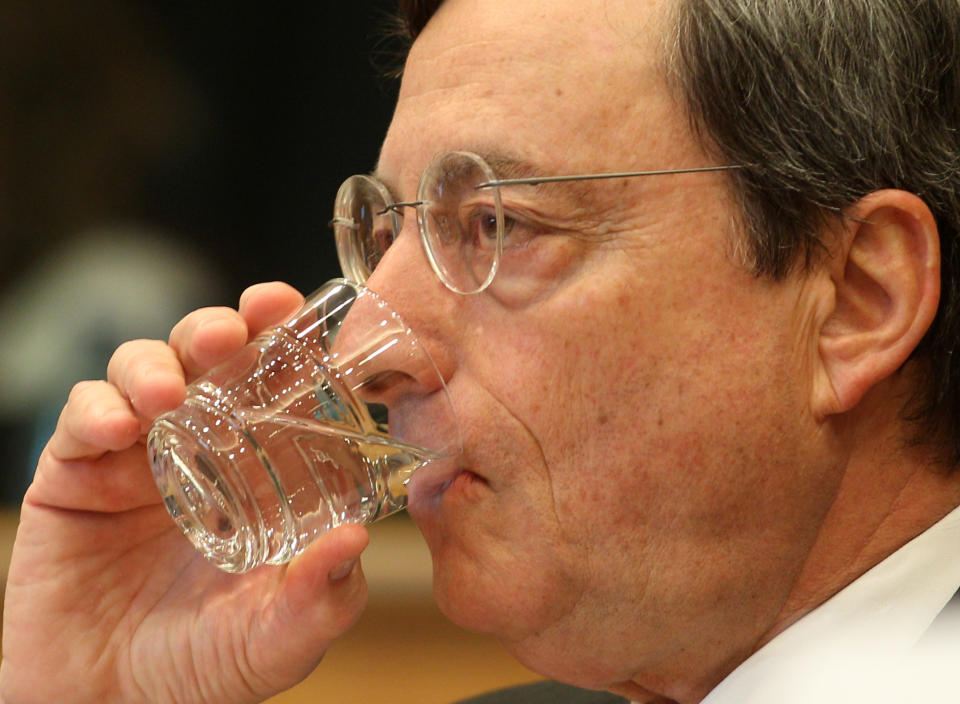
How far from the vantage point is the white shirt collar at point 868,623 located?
4.05 ft

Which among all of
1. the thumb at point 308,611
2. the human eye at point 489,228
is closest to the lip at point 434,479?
the thumb at point 308,611

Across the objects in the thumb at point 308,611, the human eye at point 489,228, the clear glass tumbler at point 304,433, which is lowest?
the thumb at point 308,611

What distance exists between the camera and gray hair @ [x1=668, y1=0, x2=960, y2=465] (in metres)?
1.24

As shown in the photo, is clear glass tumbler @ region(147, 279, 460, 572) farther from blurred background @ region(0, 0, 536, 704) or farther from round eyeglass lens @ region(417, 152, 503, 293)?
blurred background @ region(0, 0, 536, 704)


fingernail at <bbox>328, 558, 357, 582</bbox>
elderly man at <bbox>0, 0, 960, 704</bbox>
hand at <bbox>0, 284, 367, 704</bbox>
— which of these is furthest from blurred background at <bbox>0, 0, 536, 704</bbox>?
elderly man at <bbox>0, 0, 960, 704</bbox>

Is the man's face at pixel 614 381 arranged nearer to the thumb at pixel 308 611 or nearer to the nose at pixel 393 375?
the nose at pixel 393 375

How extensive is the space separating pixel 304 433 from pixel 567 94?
0.46 m

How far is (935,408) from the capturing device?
4.33ft

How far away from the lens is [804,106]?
49.0 inches

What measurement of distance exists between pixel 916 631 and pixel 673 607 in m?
0.26

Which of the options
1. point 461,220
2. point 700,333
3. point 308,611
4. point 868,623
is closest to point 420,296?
point 461,220

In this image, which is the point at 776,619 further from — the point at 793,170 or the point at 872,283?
the point at 793,170

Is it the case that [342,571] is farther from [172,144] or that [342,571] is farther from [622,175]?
[172,144]

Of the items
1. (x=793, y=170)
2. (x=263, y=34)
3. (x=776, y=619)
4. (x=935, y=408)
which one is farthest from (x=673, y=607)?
(x=263, y=34)
